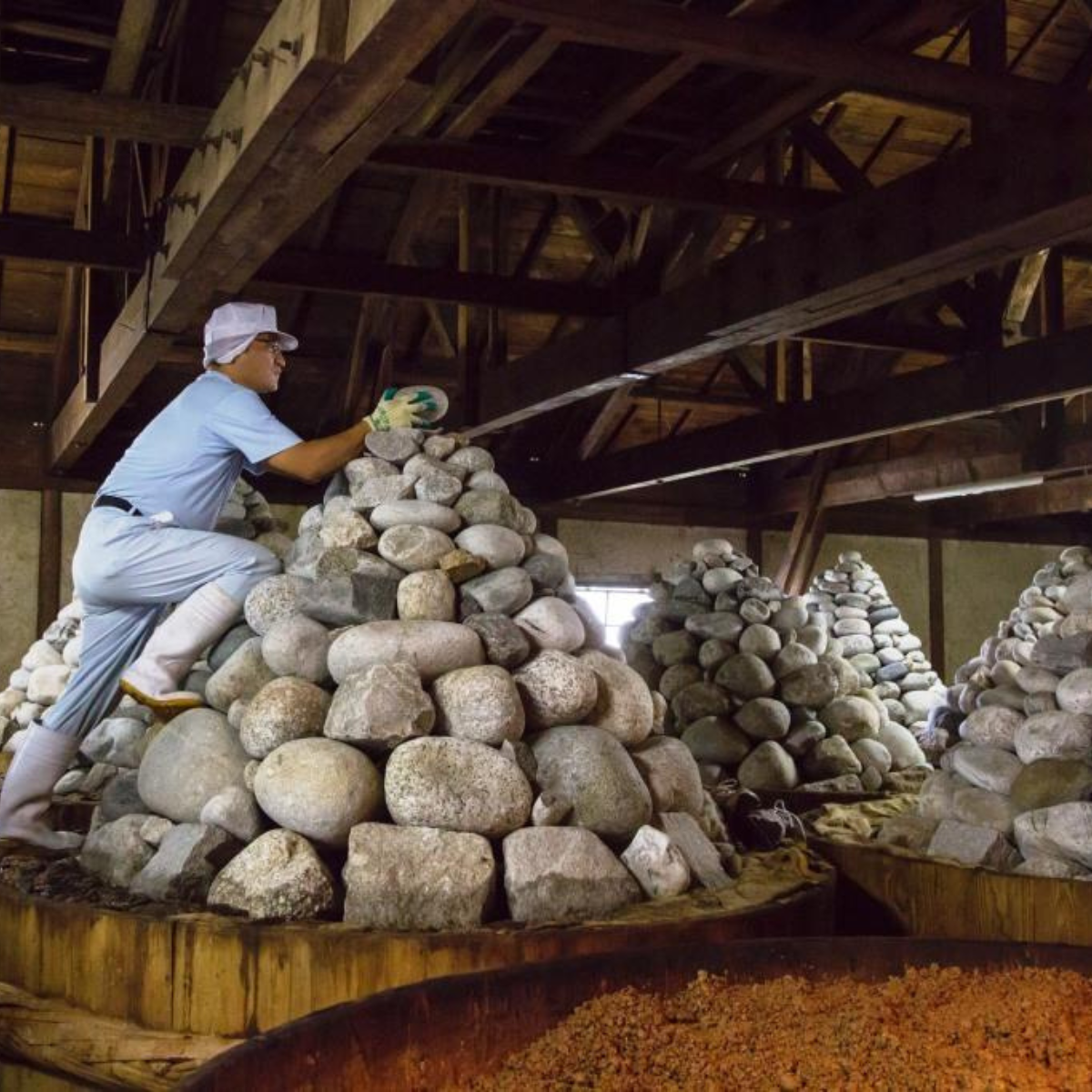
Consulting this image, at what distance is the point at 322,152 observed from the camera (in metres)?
3.45

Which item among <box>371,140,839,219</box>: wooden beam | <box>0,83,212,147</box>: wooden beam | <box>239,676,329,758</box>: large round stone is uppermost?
<box>371,140,839,219</box>: wooden beam

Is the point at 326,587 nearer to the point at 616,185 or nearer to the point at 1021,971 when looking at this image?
the point at 1021,971

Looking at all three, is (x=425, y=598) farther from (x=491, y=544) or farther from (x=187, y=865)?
(x=187, y=865)

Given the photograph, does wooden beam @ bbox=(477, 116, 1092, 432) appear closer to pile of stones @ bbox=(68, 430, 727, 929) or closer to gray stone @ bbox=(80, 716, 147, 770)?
pile of stones @ bbox=(68, 430, 727, 929)

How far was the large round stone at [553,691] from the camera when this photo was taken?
3277 mm

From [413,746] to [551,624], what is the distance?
0.63 m

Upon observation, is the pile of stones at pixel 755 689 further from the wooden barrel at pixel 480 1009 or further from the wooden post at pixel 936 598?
the wooden post at pixel 936 598

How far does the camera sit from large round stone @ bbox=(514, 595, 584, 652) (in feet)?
11.3

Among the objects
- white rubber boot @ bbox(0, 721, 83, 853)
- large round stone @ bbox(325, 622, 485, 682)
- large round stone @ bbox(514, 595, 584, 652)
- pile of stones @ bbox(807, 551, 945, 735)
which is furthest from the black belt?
pile of stones @ bbox(807, 551, 945, 735)

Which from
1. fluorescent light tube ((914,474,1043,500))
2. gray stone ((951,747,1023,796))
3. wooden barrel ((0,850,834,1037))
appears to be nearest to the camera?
wooden barrel ((0,850,834,1037))

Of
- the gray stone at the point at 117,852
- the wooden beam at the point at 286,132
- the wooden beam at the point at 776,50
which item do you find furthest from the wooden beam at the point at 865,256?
the gray stone at the point at 117,852

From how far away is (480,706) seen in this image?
3096 mm

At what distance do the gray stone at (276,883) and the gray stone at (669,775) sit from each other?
90cm

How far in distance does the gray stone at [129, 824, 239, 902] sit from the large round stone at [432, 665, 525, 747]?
0.55m
